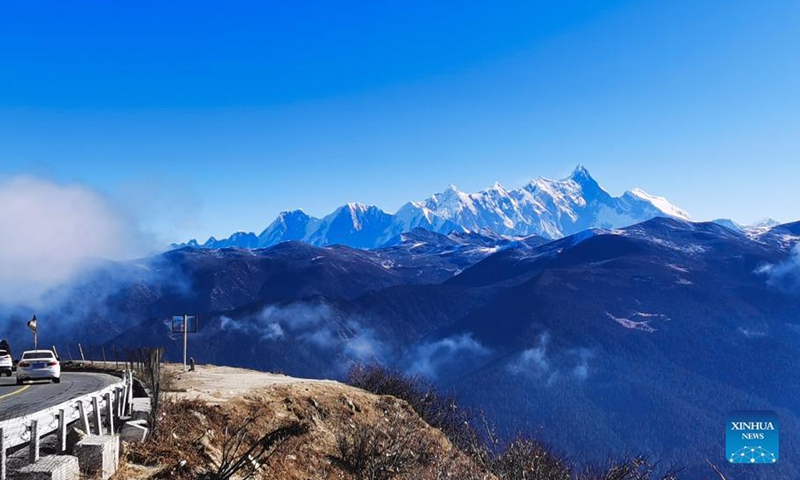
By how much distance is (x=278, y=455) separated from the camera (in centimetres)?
1539

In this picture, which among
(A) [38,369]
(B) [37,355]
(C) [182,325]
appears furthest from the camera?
(C) [182,325]

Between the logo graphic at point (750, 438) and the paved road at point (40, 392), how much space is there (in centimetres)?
2058

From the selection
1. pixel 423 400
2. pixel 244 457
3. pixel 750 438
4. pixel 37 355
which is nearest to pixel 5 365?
pixel 37 355

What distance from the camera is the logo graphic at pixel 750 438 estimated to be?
56.4 feet

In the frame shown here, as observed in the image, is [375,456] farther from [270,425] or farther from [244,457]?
[244,457]

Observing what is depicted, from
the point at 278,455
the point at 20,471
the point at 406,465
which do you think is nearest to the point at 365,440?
the point at 406,465

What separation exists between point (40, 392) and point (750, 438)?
26.7 meters

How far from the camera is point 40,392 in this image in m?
24.2

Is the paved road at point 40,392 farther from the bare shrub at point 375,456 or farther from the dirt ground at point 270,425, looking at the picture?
the bare shrub at point 375,456

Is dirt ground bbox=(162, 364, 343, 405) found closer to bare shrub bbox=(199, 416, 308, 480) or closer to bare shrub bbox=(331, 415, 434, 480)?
bare shrub bbox=(199, 416, 308, 480)

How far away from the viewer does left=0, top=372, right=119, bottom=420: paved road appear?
19.9 m

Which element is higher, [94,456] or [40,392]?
[94,456]

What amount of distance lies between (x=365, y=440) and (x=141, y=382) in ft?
38.1

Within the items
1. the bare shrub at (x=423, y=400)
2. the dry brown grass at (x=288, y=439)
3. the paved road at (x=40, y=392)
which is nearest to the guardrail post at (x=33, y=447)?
the dry brown grass at (x=288, y=439)
